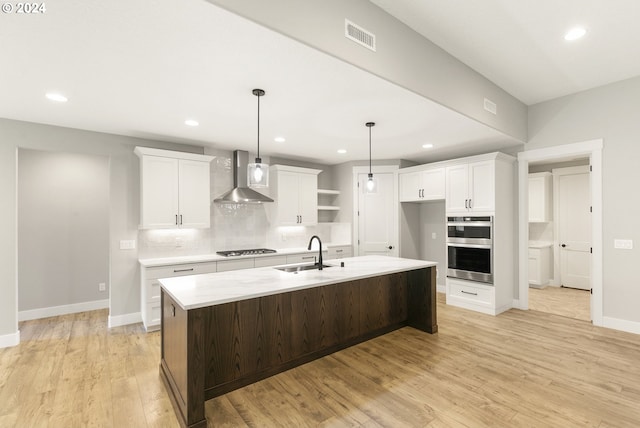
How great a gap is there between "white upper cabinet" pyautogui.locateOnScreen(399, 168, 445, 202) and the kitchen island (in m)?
1.96

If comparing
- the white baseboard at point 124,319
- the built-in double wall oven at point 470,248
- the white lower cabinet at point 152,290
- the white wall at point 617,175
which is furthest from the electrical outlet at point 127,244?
the white wall at point 617,175

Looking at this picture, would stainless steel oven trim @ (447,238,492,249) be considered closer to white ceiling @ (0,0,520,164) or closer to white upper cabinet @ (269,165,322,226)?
white ceiling @ (0,0,520,164)

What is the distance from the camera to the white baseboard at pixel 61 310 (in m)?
4.39

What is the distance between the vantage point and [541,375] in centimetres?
275

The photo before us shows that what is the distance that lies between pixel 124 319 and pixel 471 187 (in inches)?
216

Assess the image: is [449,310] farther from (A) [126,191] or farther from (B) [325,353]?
(A) [126,191]

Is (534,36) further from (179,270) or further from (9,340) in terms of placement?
(9,340)

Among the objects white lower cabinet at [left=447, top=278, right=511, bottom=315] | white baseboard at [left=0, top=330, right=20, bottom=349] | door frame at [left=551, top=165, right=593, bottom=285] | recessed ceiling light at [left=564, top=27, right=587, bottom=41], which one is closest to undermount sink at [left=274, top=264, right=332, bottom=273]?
white lower cabinet at [left=447, top=278, right=511, bottom=315]

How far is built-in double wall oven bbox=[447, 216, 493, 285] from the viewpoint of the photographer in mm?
4484

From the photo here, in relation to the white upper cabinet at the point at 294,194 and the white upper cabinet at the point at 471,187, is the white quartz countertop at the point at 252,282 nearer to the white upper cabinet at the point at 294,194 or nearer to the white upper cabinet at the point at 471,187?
the white upper cabinet at the point at 471,187

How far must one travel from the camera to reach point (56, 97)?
2.93 m

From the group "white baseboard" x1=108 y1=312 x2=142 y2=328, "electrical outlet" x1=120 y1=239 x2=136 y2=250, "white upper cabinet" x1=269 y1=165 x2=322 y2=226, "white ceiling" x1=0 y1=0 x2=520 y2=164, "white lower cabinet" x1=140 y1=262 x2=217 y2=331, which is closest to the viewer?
"white ceiling" x1=0 y1=0 x2=520 y2=164

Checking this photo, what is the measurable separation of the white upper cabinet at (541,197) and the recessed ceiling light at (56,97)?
7768 millimetres

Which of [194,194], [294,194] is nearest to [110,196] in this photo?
[194,194]
